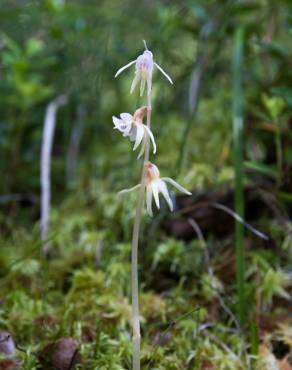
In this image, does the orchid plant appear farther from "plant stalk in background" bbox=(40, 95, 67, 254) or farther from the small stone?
"plant stalk in background" bbox=(40, 95, 67, 254)

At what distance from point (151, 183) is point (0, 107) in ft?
5.92

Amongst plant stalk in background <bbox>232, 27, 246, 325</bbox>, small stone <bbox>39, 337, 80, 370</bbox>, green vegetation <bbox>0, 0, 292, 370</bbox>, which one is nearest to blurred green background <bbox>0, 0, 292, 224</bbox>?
green vegetation <bbox>0, 0, 292, 370</bbox>

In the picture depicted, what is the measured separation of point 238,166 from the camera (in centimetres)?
179

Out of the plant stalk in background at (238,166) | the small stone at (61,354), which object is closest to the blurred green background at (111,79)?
the plant stalk in background at (238,166)

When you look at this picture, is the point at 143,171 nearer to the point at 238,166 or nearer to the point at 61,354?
the point at 61,354

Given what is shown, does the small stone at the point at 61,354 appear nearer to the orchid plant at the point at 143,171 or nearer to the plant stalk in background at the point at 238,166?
the orchid plant at the point at 143,171

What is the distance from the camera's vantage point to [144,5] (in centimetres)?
360

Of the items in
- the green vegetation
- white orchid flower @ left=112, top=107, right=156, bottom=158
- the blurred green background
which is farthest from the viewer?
the blurred green background

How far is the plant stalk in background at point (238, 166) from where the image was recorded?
154 cm

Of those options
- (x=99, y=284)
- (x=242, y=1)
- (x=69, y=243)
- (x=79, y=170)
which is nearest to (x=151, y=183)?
(x=99, y=284)

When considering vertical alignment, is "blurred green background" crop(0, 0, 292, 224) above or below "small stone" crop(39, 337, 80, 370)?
above

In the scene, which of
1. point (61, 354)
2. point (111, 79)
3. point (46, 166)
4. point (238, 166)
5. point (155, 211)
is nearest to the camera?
point (61, 354)

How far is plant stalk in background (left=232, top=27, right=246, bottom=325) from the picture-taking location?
1.54 meters

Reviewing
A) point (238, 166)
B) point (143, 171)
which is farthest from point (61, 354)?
point (238, 166)
